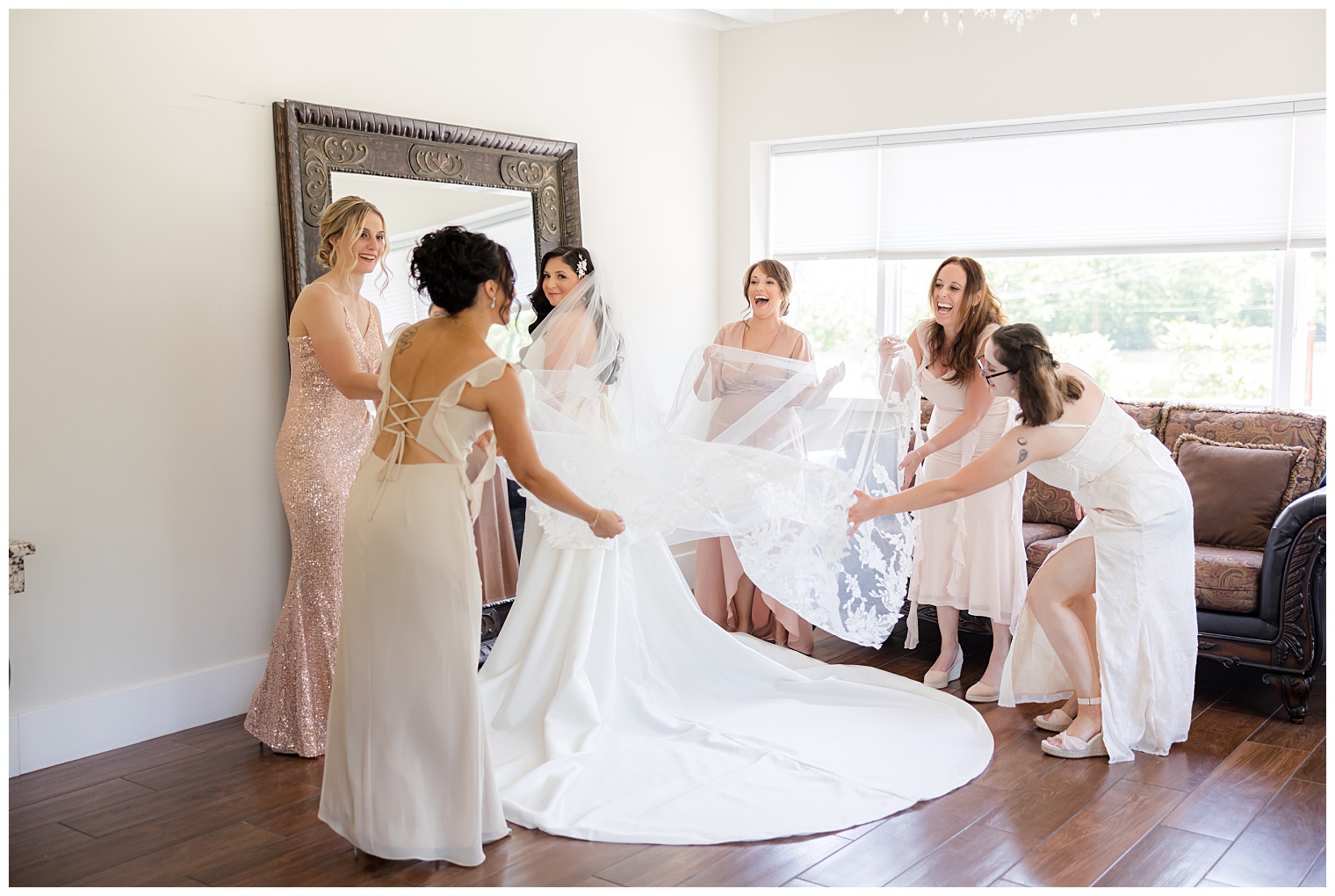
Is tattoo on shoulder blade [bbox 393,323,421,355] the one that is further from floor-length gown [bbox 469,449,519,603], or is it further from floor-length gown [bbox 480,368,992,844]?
floor-length gown [bbox 469,449,519,603]

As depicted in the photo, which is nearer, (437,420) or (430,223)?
(437,420)

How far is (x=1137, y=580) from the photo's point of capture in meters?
3.53

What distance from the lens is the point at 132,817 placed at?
3137 millimetres

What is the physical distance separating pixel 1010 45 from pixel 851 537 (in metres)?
2.81

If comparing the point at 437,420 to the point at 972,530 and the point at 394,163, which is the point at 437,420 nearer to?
the point at 394,163

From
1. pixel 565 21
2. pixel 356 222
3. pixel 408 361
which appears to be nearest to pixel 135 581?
pixel 356 222

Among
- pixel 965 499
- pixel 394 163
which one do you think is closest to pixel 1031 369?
pixel 965 499

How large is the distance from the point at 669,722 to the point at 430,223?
2159mm

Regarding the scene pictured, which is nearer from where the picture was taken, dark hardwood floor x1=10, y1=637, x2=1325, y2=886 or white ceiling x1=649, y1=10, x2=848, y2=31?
dark hardwood floor x1=10, y1=637, x2=1325, y2=886

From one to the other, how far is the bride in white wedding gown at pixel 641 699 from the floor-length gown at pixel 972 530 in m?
0.47

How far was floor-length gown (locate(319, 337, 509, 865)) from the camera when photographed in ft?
8.80

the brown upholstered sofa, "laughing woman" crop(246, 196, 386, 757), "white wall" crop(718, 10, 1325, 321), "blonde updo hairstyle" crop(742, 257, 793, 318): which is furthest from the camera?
"white wall" crop(718, 10, 1325, 321)

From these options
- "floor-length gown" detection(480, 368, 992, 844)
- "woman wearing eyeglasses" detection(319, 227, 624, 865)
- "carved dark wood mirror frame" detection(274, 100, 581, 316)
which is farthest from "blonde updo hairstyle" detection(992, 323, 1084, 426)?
"carved dark wood mirror frame" detection(274, 100, 581, 316)

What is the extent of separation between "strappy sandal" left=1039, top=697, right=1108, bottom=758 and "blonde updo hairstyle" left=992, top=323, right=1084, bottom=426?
3.08 ft
